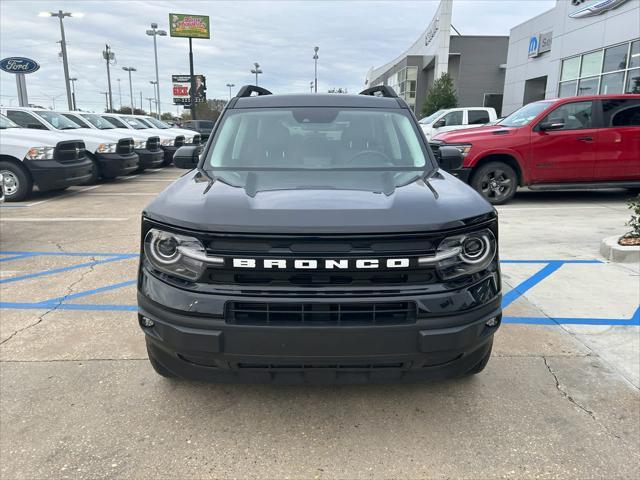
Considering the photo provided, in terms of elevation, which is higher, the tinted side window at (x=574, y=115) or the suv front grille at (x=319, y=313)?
the tinted side window at (x=574, y=115)

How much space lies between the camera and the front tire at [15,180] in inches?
371

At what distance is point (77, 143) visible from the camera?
10117 millimetres

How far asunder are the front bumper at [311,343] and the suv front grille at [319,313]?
0.09 feet

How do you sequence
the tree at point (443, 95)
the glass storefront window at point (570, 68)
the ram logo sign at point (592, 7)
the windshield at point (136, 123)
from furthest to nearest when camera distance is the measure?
the tree at point (443, 95) → the glass storefront window at point (570, 68) → the ram logo sign at point (592, 7) → the windshield at point (136, 123)

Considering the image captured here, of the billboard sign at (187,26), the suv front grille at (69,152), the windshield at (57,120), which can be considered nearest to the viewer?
the suv front grille at (69,152)

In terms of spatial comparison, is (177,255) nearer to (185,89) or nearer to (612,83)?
(612,83)

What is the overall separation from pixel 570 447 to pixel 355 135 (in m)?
2.35

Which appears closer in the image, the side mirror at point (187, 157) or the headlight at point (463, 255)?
the headlight at point (463, 255)

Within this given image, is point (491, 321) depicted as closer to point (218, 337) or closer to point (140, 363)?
point (218, 337)

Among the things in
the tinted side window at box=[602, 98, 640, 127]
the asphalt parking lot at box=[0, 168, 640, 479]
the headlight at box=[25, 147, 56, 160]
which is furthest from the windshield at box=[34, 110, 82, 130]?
the tinted side window at box=[602, 98, 640, 127]

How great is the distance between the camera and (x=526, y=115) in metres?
9.09

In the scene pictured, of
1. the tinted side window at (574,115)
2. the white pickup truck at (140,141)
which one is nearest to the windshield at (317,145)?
the tinted side window at (574,115)

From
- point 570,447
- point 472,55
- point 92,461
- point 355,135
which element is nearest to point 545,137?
point 355,135

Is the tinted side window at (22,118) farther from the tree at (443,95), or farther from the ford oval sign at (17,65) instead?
the tree at (443,95)
